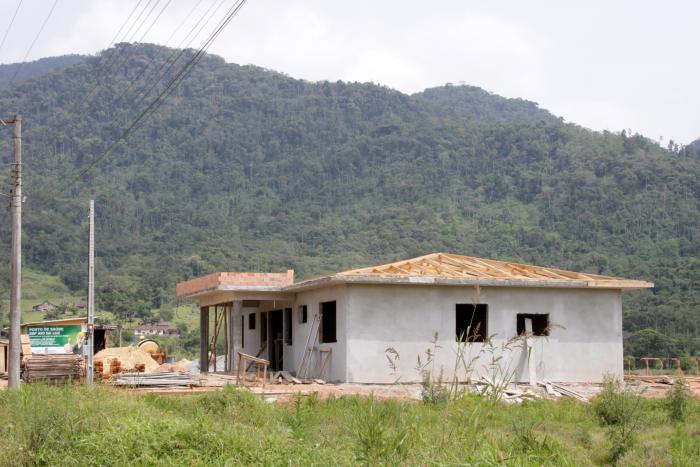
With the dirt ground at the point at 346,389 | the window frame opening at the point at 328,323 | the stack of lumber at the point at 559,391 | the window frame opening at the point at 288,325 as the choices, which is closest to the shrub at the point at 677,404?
the dirt ground at the point at 346,389

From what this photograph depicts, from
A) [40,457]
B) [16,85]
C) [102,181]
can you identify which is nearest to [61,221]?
[102,181]

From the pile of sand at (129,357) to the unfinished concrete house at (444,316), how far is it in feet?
13.5

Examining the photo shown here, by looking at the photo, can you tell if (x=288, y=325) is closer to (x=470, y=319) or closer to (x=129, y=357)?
(x=129, y=357)

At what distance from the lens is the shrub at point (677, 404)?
19.1 meters

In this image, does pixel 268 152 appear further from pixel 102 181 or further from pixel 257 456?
pixel 257 456

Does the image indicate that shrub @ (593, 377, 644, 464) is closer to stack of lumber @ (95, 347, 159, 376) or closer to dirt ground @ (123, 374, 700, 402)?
dirt ground @ (123, 374, 700, 402)

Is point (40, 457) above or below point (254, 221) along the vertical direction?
below

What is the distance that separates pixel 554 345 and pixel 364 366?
562cm

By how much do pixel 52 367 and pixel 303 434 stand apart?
13085mm

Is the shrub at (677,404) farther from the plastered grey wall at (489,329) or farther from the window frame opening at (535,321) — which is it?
the window frame opening at (535,321)

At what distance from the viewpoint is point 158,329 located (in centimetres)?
7081

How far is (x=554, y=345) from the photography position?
26484mm

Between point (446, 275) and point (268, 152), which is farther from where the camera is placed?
point (268, 152)

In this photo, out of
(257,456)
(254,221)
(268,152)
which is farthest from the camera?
(268,152)
